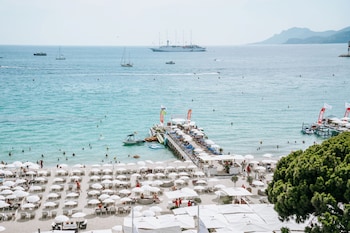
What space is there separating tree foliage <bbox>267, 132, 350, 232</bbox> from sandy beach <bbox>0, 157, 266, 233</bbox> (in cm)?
831

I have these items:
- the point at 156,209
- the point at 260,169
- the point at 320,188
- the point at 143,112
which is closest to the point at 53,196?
the point at 156,209

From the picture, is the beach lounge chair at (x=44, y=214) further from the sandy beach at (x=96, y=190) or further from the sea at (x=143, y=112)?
the sea at (x=143, y=112)

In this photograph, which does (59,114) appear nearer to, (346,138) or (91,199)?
(91,199)

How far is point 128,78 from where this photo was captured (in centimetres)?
12456

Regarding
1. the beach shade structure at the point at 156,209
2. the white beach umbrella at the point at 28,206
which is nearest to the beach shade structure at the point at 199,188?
the beach shade structure at the point at 156,209

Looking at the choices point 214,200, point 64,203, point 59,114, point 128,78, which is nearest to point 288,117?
point 59,114

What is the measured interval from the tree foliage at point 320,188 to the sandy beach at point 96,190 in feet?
27.3

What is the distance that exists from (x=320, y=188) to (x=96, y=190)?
1593cm

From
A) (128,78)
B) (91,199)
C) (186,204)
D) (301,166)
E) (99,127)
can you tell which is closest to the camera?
(301,166)

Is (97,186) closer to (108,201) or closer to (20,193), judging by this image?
(108,201)

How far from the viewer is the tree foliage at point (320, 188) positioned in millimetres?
15672

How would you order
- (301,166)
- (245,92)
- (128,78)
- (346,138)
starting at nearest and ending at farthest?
(301,166), (346,138), (245,92), (128,78)

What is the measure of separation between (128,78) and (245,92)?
1624 inches

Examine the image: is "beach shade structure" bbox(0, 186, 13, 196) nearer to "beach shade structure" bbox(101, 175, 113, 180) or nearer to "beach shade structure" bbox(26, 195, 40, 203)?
"beach shade structure" bbox(26, 195, 40, 203)
